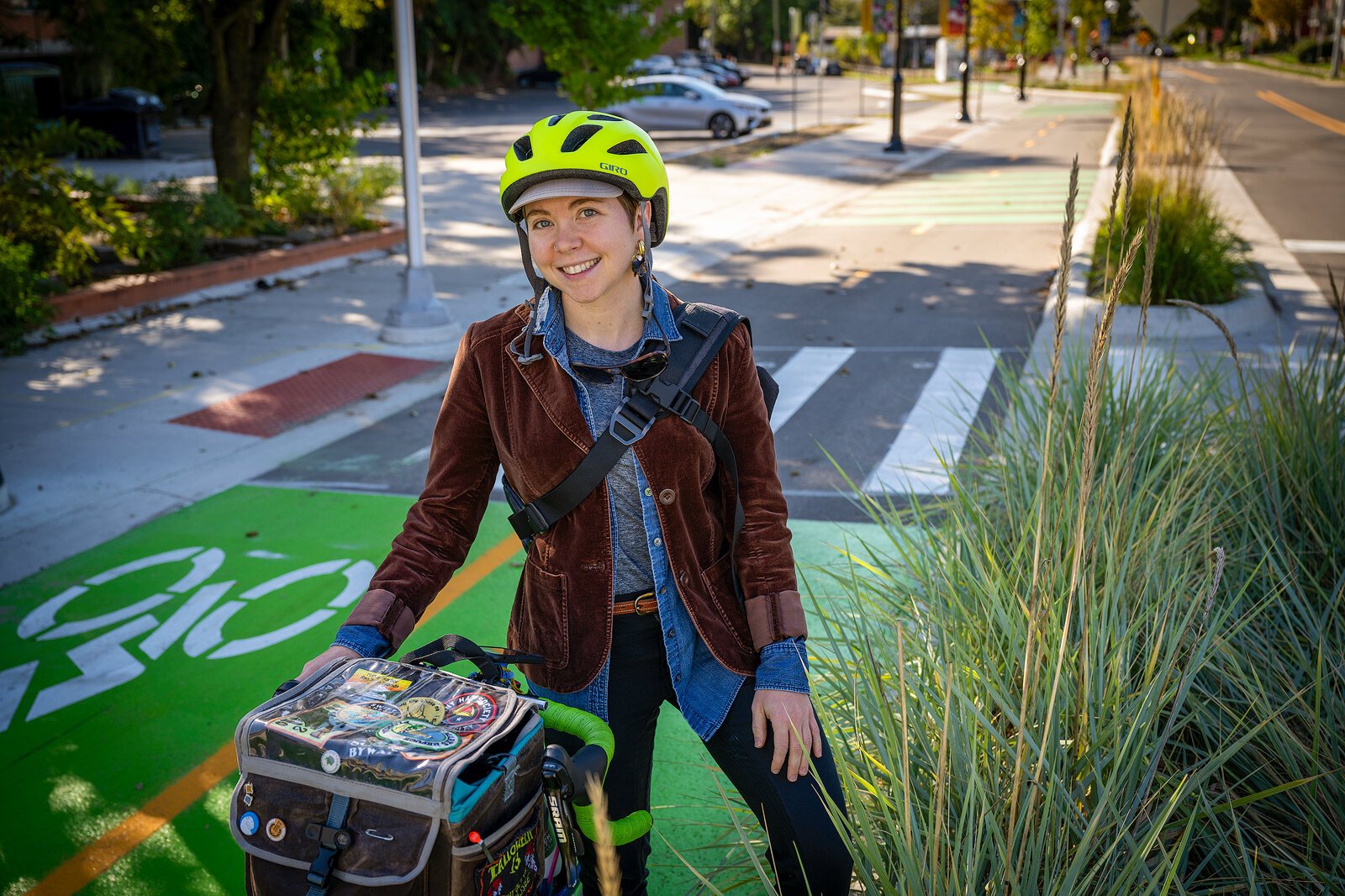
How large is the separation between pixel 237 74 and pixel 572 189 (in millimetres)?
14344

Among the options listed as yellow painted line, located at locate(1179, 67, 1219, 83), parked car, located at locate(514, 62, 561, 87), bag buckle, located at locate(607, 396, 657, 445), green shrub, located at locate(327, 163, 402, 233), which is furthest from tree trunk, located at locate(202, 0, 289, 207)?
yellow painted line, located at locate(1179, 67, 1219, 83)

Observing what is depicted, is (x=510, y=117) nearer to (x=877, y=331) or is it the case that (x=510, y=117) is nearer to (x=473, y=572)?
(x=877, y=331)

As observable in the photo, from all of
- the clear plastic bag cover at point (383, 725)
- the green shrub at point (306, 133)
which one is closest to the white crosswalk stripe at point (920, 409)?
the clear plastic bag cover at point (383, 725)

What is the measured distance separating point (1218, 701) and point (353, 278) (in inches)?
485

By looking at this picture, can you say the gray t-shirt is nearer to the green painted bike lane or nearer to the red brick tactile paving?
the green painted bike lane

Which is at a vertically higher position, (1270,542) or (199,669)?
(1270,542)

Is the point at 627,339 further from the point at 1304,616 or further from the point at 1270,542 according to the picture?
the point at 1270,542

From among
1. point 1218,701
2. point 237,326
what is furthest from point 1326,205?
point 1218,701

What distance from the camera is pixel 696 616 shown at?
7.93 ft

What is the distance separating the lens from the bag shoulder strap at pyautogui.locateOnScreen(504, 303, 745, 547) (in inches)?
93.0

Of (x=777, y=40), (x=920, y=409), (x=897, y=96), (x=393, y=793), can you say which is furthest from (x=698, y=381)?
(x=777, y=40)

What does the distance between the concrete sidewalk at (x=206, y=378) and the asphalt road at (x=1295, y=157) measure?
22.9 ft

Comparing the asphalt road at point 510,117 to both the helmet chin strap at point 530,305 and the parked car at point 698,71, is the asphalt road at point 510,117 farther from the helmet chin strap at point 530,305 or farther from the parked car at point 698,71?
the helmet chin strap at point 530,305

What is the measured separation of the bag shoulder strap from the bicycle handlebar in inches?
18.9
